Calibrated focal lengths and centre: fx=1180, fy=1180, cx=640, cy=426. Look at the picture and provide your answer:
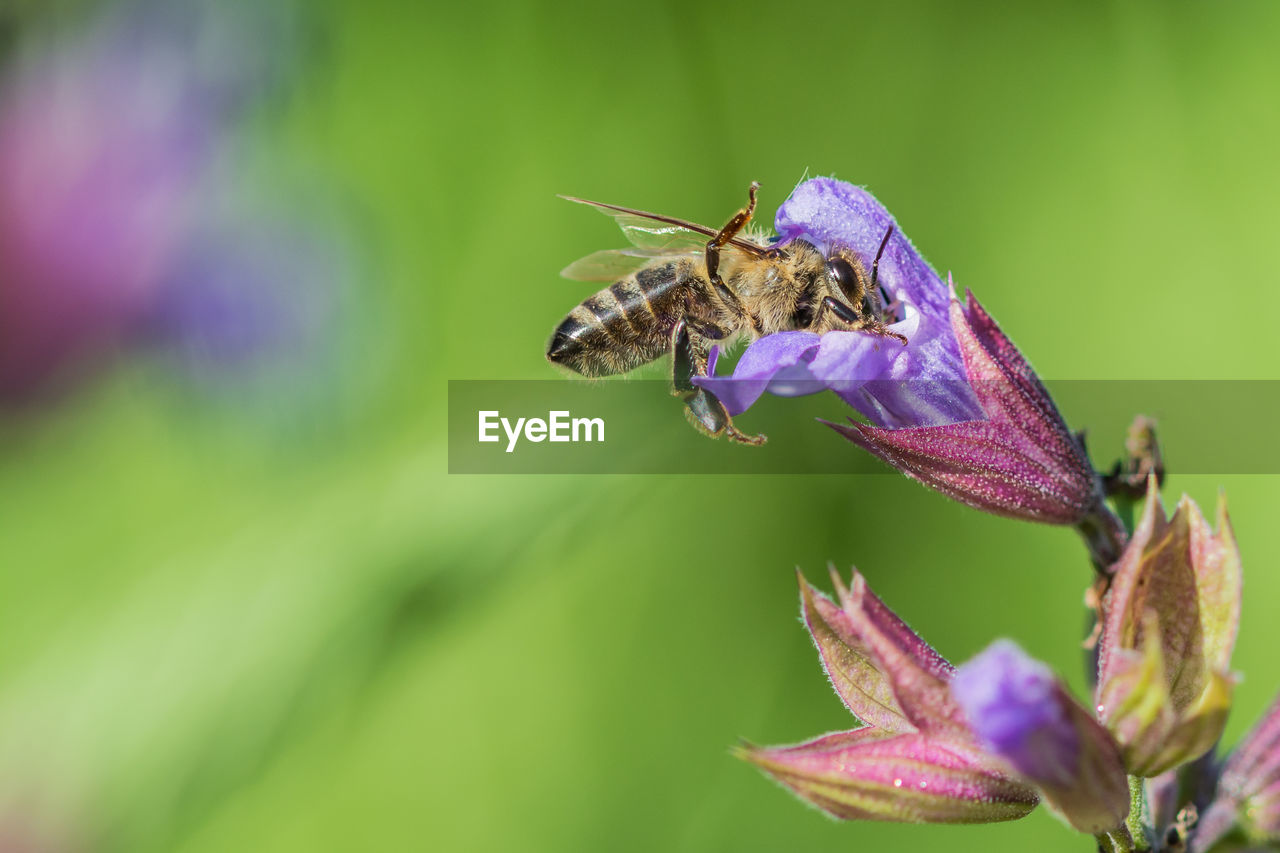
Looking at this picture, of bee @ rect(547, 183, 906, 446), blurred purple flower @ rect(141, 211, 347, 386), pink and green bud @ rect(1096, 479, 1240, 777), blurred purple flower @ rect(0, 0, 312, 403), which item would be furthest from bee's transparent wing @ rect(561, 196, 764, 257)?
blurred purple flower @ rect(0, 0, 312, 403)

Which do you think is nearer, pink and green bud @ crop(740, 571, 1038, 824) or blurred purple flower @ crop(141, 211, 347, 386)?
pink and green bud @ crop(740, 571, 1038, 824)

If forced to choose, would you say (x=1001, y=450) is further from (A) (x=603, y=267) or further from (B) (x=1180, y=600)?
(A) (x=603, y=267)

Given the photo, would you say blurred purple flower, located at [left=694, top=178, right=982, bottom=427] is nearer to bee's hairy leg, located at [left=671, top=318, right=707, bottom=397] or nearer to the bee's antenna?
the bee's antenna

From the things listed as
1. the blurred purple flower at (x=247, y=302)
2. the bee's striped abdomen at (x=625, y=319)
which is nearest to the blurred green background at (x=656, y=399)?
the blurred purple flower at (x=247, y=302)

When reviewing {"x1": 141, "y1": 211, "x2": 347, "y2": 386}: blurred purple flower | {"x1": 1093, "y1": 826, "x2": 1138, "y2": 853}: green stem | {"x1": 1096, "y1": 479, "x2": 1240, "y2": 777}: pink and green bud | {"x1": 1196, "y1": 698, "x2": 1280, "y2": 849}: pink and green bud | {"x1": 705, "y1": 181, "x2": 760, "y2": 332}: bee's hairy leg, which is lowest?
{"x1": 1093, "y1": 826, "x2": 1138, "y2": 853}: green stem

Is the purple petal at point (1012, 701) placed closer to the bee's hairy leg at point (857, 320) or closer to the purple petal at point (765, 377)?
the purple petal at point (765, 377)

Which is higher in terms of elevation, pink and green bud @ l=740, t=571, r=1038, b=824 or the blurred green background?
the blurred green background

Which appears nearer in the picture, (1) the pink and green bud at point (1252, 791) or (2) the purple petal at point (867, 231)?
(1) the pink and green bud at point (1252, 791)

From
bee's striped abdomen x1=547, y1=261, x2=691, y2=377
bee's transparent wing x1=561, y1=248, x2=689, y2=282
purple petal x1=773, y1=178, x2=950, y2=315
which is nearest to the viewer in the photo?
purple petal x1=773, y1=178, x2=950, y2=315
